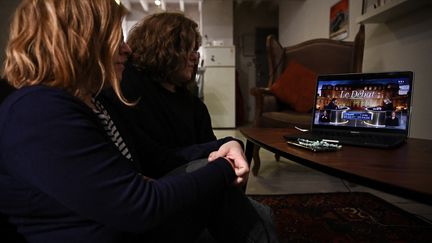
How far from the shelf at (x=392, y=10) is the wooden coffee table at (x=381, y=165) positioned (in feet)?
4.17

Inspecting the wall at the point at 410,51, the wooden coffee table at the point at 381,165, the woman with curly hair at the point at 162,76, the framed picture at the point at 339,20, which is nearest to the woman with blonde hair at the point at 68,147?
the wooden coffee table at the point at 381,165

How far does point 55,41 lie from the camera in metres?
0.48

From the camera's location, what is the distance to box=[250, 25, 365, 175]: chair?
2.31 m

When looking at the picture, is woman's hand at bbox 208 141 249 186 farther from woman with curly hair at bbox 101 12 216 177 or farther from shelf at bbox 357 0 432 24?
shelf at bbox 357 0 432 24

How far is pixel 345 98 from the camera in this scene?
1225mm

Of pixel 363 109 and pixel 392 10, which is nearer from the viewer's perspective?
pixel 363 109

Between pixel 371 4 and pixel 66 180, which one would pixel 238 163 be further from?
pixel 371 4

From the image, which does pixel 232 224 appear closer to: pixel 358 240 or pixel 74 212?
pixel 74 212

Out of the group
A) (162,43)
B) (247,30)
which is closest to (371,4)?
(162,43)

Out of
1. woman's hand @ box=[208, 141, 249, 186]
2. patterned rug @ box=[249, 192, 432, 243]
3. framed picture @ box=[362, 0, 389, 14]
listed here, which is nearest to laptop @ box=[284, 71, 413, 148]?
woman's hand @ box=[208, 141, 249, 186]

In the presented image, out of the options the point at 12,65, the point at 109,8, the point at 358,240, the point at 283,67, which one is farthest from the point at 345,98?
the point at 283,67

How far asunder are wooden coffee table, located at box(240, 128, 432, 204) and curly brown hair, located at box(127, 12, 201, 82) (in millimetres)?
425

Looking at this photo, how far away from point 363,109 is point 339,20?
7.58ft

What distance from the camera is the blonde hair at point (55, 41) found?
0.48 m
